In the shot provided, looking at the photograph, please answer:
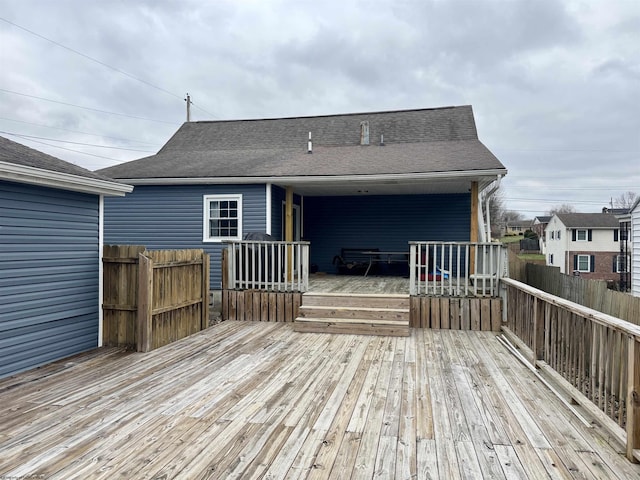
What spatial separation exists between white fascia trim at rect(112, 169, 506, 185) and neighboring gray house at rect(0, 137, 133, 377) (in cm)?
329

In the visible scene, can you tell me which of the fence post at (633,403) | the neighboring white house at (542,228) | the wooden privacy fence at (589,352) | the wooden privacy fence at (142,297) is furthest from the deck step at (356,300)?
the neighboring white house at (542,228)

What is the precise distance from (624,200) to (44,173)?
2961 inches

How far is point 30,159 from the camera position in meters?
4.32

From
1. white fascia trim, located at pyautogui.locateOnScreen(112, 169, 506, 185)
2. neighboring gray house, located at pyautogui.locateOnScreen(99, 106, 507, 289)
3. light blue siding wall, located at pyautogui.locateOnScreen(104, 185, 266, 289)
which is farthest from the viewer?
light blue siding wall, located at pyautogui.locateOnScreen(104, 185, 266, 289)

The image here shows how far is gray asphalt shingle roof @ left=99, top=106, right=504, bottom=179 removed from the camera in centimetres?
848

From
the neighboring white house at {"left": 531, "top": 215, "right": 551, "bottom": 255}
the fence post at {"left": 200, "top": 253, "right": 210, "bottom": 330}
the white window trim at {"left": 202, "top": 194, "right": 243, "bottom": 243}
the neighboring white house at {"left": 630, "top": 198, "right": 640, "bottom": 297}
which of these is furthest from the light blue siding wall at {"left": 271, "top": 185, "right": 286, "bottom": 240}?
the neighboring white house at {"left": 531, "top": 215, "right": 551, "bottom": 255}

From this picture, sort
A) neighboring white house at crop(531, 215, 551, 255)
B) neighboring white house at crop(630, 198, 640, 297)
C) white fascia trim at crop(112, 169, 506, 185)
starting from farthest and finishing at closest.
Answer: neighboring white house at crop(531, 215, 551, 255), neighboring white house at crop(630, 198, 640, 297), white fascia trim at crop(112, 169, 506, 185)

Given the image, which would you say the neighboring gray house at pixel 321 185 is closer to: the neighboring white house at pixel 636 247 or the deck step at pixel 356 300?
the deck step at pixel 356 300

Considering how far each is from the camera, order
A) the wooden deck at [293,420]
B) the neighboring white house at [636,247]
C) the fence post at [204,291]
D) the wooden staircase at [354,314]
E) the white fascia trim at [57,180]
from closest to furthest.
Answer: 1. the wooden deck at [293,420]
2. the white fascia trim at [57,180]
3. the wooden staircase at [354,314]
4. the fence post at [204,291]
5. the neighboring white house at [636,247]

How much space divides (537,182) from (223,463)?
6737 cm

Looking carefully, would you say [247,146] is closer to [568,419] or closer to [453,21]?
[453,21]

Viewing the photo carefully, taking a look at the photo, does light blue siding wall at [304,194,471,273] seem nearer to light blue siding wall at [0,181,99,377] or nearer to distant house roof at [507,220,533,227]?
light blue siding wall at [0,181,99,377]

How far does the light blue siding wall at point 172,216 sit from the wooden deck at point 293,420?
4.30 m

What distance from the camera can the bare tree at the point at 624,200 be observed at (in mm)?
58844
